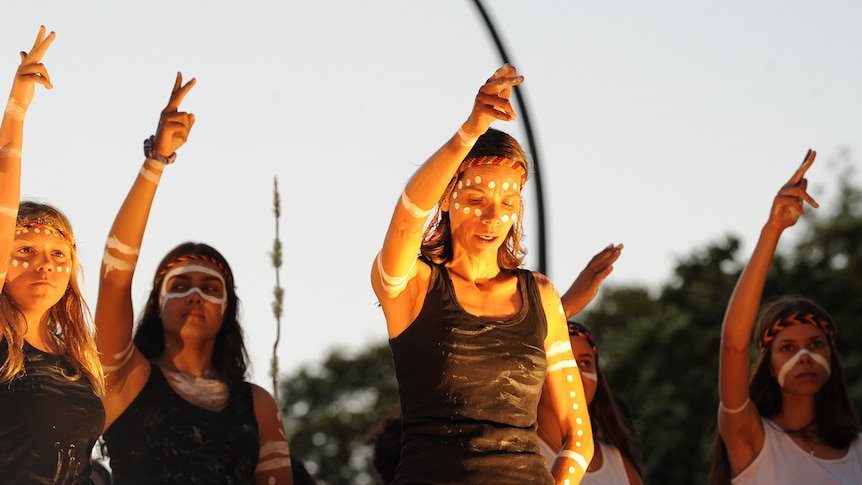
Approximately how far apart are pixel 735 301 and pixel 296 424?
30620 mm

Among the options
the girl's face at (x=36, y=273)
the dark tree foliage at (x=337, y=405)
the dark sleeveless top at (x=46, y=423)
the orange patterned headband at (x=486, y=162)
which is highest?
the orange patterned headband at (x=486, y=162)

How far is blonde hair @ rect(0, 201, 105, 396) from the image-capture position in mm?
4197

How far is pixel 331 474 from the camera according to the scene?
30.7 metres

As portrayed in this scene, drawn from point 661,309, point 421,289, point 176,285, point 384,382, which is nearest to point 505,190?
point 421,289

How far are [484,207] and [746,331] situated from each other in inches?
84.9

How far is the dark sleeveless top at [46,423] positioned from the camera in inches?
157

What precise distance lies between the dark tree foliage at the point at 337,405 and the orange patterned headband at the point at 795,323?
82.2 ft

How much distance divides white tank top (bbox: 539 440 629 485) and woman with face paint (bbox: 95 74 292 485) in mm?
1344

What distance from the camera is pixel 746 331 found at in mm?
5641

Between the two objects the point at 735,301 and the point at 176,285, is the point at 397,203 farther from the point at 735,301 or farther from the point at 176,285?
the point at 735,301

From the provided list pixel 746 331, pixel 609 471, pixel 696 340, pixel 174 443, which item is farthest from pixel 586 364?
pixel 696 340

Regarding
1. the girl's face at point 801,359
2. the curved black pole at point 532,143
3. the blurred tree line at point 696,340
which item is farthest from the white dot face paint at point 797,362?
the blurred tree line at point 696,340

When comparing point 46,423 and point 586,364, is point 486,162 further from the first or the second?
point 586,364

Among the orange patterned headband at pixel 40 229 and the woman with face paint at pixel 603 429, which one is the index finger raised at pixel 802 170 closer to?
the woman with face paint at pixel 603 429
